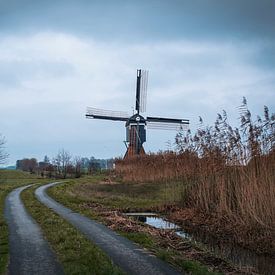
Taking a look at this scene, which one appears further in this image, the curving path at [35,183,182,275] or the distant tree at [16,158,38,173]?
the distant tree at [16,158,38,173]

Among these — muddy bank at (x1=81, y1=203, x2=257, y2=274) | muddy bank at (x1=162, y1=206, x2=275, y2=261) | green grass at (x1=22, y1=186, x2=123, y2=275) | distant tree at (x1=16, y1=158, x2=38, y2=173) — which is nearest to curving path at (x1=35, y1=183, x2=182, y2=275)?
green grass at (x1=22, y1=186, x2=123, y2=275)

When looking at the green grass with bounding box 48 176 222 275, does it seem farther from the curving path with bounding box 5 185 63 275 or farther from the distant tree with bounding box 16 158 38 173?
the distant tree with bounding box 16 158 38 173

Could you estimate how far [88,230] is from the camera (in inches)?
557

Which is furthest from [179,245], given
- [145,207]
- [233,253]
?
[145,207]

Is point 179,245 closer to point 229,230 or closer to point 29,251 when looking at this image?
point 229,230

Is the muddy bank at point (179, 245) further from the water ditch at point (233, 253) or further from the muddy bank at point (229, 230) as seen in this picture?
the muddy bank at point (229, 230)

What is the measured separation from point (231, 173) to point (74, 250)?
7.59m

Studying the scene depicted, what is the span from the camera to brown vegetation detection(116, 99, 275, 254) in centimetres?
1347

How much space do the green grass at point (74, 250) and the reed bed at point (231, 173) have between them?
5190 millimetres

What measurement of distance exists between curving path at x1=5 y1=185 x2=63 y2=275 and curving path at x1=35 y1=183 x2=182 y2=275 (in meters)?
1.33

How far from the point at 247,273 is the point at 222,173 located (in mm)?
7710

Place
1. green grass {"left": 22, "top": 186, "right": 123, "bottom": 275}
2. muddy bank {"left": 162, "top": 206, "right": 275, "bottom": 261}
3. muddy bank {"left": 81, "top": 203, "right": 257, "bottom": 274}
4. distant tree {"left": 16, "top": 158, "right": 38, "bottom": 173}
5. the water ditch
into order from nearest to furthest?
1. green grass {"left": 22, "top": 186, "right": 123, "bottom": 275}
2. muddy bank {"left": 81, "top": 203, "right": 257, "bottom": 274}
3. the water ditch
4. muddy bank {"left": 162, "top": 206, "right": 275, "bottom": 261}
5. distant tree {"left": 16, "top": 158, "right": 38, "bottom": 173}

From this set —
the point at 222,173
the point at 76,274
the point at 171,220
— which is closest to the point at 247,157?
the point at 222,173

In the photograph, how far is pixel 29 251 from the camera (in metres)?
10.8
